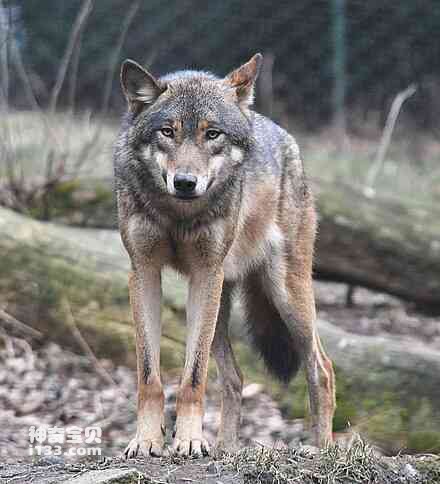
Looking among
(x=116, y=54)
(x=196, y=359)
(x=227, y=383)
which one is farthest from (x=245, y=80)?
(x=116, y=54)

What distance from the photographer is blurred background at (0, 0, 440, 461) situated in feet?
16.4

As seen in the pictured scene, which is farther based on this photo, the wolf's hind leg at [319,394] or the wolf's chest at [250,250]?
the wolf's hind leg at [319,394]

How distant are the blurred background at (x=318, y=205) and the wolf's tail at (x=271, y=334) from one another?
1.94 ft

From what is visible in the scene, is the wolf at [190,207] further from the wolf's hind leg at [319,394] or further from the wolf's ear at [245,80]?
the wolf's hind leg at [319,394]

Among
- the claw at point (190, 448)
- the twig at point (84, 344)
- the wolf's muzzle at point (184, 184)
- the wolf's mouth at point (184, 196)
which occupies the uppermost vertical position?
the wolf's muzzle at point (184, 184)

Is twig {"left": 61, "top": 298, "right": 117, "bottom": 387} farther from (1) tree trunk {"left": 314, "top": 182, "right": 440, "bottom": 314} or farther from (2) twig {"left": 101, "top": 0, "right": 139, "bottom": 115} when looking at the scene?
(1) tree trunk {"left": 314, "top": 182, "right": 440, "bottom": 314}

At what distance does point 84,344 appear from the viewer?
5523mm

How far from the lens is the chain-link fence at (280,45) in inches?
385

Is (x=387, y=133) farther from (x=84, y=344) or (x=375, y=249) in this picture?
(x=84, y=344)

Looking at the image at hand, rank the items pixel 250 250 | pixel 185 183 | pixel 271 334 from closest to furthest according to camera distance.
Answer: pixel 185 183, pixel 250 250, pixel 271 334

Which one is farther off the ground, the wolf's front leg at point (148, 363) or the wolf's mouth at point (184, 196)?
the wolf's mouth at point (184, 196)

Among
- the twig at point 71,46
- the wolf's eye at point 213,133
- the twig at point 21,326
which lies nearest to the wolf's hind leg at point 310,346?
the wolf's eye at point 213,133

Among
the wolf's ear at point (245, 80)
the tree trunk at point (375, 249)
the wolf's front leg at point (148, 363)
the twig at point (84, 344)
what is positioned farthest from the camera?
the tree trunk at point (375, 249)

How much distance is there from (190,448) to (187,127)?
121 centimetres
